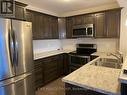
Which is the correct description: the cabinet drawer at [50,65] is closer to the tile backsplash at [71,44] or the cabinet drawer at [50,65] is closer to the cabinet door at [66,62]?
the cabinet door at [66,62]

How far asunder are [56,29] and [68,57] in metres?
1.20

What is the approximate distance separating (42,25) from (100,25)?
1881mm

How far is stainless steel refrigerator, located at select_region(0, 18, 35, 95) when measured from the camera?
1.93 m

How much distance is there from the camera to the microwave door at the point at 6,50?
6.27ft

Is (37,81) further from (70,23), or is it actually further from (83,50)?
(70,23)

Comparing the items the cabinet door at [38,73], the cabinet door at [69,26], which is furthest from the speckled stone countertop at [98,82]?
the cabinet door at [69,26]

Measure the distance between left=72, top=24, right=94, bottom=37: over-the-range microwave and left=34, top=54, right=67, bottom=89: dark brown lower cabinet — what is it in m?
0.98

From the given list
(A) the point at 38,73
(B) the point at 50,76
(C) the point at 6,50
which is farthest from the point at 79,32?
(C) the point at 6,50

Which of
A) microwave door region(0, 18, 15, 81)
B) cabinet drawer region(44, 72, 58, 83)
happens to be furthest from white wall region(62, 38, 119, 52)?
microwave door region(0, 18, 15, 81)

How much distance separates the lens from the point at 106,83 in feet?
4.10

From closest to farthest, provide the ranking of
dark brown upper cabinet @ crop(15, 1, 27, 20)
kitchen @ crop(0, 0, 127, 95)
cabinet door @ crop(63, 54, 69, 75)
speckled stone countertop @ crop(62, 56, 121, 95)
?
speckled stone countertop @ crop(62, 56, 121, 95)
kitchen @ crop(0, 0, 127, 95)
dark brown upper cabinet @ crop(15, 1, 27, 20)
cabinet door @ crop(63, 54, 69, 75)

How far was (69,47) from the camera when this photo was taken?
470 centimetres

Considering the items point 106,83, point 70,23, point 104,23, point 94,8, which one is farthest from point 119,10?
point 106,83

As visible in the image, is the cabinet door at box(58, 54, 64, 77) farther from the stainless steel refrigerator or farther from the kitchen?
the stainless steel refrigerator
